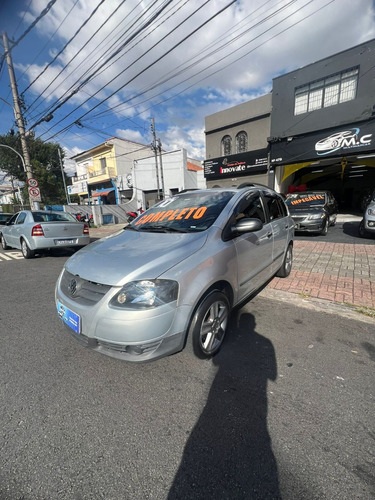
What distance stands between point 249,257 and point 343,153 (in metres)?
13.6

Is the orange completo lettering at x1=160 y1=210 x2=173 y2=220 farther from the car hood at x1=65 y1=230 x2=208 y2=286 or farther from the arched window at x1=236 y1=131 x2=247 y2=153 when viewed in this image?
the arched window at x1=236 y1=131 x2=247 y2=153

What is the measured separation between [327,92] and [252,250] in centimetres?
1505

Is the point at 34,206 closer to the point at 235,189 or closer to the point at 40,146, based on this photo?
the point at 235,189

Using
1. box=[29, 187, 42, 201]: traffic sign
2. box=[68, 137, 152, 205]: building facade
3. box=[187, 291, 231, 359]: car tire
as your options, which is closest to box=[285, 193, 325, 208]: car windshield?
box=[187, 291, 231, 359]: car tire

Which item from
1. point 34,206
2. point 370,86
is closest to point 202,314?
point 34,206

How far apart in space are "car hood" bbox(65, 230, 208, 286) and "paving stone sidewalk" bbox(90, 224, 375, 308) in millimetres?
2567

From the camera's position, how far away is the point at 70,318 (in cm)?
209

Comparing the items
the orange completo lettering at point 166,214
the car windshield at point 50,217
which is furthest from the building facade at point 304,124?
the orange completo lettering at point 166,214

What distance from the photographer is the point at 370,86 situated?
1141 cm

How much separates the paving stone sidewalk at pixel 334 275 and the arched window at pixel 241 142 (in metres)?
11.7

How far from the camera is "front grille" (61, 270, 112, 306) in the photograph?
1.94 m

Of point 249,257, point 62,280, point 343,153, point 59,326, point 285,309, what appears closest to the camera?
point 62,280

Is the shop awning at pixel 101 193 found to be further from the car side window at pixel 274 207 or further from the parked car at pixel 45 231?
the car side window at pixel 274 207

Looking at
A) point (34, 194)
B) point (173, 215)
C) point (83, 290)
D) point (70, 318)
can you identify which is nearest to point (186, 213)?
point (173, 215)
